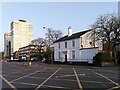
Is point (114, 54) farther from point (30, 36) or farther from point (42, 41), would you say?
point (30, 36)

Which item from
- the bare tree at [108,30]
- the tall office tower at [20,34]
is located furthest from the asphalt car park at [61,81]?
the tall office tower at [20,34]

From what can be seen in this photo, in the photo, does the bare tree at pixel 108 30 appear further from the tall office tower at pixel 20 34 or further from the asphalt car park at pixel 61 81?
the tall office tower at pixel 20 34

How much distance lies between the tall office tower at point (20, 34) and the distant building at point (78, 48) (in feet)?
332

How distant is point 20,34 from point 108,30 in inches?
5308

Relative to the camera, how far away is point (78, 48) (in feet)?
215

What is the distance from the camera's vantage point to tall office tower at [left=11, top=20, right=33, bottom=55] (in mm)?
175125

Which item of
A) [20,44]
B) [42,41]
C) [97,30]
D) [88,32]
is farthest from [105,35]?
[20,44]

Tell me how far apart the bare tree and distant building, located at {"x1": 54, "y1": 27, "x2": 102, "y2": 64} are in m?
2.84

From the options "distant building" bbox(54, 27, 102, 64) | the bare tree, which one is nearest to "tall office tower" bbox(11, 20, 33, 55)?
"distant building" bbox(54, 27, 102, 64)

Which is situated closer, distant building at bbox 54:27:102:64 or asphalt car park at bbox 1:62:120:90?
asphalt car park at bbox 1:62:120:90

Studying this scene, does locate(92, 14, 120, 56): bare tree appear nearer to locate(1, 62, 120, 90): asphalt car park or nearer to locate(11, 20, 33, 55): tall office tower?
locate(1, 62, 120, 90): asphalt car park

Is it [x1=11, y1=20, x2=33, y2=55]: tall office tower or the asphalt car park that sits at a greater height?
[x1=11, y1=20, x2=33, y2=55]: tall office tower

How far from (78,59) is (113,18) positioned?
14.6 m

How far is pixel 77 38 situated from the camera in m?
66.9
